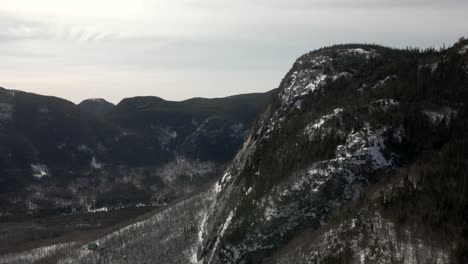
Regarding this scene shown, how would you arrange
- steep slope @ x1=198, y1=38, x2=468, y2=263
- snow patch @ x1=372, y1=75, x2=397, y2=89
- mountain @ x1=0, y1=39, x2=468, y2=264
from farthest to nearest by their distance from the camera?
snow patch @ x1=372, y1=75, x2=397, y2=89
steep slope @ x1=198, y1=38, x2=468, y2=263
mountain @ x1=0, y1=39, x2=468, y2=264

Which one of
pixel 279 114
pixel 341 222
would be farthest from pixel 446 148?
pixel 279 114

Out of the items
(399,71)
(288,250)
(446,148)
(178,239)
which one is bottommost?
A: (178,239)

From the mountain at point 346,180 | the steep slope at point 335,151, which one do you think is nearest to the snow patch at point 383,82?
the steep slope at point 335,151

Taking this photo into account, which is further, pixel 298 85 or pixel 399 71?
pixel 298 85

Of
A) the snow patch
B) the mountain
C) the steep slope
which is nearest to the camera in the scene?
the mountain

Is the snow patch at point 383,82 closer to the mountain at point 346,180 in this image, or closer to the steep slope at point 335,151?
the steep slope at point 335,151

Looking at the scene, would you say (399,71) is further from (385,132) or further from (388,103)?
(385,132)

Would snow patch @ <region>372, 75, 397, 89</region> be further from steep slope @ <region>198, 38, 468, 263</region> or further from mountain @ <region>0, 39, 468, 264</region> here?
mountain @ <region>0, 39, 468, 264</region>

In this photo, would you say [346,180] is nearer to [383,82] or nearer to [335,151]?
[335,151]

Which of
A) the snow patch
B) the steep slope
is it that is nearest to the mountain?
the steep slope
